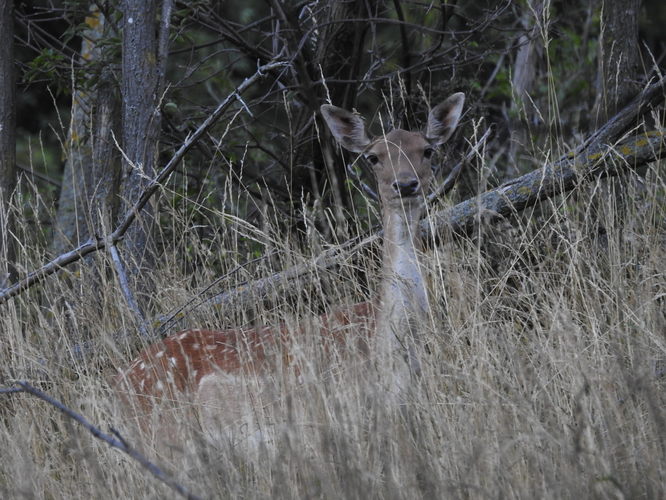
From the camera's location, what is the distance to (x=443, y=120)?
5113mm

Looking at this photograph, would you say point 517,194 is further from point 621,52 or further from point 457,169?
point 621,52

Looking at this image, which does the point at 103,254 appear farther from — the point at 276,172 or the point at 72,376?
the point at 276,172

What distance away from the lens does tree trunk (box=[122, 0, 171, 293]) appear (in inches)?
207

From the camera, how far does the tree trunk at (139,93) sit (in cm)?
526

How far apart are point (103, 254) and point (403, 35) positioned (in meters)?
2.73

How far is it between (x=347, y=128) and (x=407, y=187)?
2.20 ft

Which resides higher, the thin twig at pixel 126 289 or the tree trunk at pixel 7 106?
the tree trunk at pixel 7 106

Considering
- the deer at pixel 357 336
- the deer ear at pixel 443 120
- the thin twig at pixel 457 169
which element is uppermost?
the deer ear at pixel 443 120

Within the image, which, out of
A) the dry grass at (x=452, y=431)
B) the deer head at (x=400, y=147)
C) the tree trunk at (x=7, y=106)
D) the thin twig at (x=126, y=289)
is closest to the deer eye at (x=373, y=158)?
the deer head at (x=400, y=147)

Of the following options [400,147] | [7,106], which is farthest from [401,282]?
[7,106]

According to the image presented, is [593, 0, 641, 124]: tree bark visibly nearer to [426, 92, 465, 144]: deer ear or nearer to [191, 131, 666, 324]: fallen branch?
[191, 131, 666, 324]: fallen branch

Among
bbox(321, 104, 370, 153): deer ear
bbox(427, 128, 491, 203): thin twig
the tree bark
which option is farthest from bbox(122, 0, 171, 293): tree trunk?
the tree bark

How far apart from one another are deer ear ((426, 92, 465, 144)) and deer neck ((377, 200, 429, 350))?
0.57 m

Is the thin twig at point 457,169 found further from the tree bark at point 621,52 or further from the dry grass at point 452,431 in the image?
the tree bark at point 621,52
